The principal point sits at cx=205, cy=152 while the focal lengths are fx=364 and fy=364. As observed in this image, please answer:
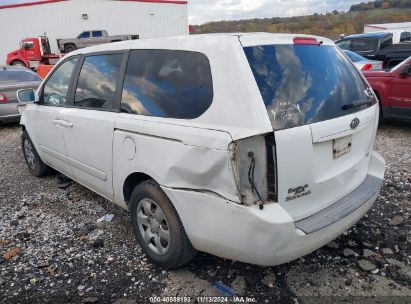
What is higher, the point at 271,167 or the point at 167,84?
the point at 167,84

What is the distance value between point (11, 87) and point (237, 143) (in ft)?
27.1

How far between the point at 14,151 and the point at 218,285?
5.73m

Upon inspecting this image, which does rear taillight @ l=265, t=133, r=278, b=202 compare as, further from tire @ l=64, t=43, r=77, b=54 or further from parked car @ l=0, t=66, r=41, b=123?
tire @ l=64, t=43, r=77, b=54

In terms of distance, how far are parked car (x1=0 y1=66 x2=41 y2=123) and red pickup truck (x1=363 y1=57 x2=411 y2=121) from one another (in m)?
7.60

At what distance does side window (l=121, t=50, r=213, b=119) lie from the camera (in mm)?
2424

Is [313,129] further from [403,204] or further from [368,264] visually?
[403,204]

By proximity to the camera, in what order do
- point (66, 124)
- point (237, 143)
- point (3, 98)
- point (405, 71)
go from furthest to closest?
point (3, 98) < point (405, 71) < point (66, 124) < point (237, 143)

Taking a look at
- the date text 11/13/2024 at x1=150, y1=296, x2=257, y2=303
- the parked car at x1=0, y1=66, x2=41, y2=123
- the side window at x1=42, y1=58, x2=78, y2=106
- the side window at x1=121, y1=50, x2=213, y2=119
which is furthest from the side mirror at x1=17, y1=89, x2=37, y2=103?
the parked car at x1=0, y1=66, x2=41, y2=123

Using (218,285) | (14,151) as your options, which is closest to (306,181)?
(218,285)

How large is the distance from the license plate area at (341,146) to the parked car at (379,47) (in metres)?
12.6

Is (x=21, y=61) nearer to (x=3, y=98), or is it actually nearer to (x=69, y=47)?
(x=69, y=47)

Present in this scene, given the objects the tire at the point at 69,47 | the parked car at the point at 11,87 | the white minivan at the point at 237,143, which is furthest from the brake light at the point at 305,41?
the tire at the point at 69,47

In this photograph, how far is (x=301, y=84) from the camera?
2.39 m

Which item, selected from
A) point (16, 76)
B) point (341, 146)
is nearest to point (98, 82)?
point (341, 146)
